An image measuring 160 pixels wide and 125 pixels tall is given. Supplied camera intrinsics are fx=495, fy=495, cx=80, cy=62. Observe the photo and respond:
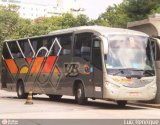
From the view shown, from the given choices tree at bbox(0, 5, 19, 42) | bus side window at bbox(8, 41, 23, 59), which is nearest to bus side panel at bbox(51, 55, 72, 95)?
bus side window at bbox(8, 41, 23, 59)

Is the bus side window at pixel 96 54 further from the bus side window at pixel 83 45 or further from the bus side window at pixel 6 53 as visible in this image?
the bus side window at pixel 6 53

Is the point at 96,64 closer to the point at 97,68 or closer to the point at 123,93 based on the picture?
the point at 97,68

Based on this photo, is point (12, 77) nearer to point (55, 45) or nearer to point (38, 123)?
point (55, 45)

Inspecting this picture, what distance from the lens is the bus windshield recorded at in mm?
19625

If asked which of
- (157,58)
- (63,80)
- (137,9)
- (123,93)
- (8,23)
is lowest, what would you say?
(123,93)

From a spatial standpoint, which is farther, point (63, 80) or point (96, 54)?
point (63, 80)

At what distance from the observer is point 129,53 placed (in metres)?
19.9

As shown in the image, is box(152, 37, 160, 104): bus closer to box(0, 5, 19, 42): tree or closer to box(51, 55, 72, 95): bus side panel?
box(51, 55, 72, 95): bus side panel

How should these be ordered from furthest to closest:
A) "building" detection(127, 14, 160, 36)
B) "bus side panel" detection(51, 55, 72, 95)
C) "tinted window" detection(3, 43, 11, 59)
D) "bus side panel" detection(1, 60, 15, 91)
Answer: "tinted window" detection(3, 43, 11, 59)
"bus side panel" detection(1, 60, 15, 91)
"building" detection(127, 14, 160, 36)
"bus side panel" detection(51, 55, 72, 95)

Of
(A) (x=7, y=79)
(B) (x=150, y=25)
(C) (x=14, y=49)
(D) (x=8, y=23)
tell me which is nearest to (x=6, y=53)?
(C) (x=14, y=49)

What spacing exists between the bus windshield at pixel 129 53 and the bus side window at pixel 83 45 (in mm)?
1330

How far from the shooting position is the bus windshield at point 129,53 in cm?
1962

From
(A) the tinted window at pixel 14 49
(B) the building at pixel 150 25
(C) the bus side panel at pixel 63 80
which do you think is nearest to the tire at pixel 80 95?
(C) the bus side panel at pixel 63 80

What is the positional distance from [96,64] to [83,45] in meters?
1.59
